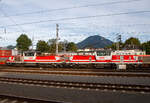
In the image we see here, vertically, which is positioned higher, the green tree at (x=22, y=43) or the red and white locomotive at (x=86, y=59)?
the green tree at (x=22, y=43)

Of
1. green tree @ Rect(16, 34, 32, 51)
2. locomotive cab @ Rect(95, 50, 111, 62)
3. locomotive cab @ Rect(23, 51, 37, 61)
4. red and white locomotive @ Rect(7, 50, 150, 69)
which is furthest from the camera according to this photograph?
green tree @ Rect(16, 34, 32, 51)

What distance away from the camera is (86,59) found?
21625 mm

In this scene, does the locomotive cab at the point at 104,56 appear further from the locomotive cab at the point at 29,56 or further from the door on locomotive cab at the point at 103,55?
the locomotive cab at the point at 29,56

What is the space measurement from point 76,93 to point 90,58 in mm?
13630

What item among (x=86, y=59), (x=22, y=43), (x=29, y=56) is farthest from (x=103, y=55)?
(x=22, y=43)

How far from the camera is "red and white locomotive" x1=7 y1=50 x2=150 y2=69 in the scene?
2048cm

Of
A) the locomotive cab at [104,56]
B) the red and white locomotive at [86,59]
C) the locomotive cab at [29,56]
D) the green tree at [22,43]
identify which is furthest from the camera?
the green tree at [22,43]

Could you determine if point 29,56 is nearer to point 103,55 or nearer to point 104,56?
point 103,55

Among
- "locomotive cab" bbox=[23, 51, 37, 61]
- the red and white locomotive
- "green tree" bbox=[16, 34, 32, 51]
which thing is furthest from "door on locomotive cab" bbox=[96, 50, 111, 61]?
"green tree" bbox=[16, 34, 32, 51]

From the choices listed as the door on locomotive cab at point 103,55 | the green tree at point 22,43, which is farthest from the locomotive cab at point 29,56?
the green tree at point 22,43

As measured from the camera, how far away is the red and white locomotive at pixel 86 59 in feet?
67.2

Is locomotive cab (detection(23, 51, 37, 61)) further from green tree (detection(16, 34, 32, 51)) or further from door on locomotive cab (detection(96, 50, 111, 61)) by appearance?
green tree (detection(16, 34, 32, 51))

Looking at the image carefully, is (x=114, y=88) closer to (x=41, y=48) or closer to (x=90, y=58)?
(x=90, y=58)

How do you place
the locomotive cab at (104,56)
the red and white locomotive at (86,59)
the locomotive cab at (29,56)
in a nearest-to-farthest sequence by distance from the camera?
the red and white locomotive at (86,59) < the locomotive cab at (104,56) < the locomotive cab at (29,56)
